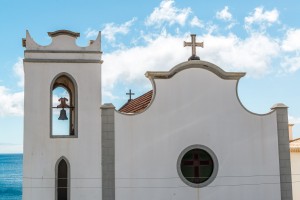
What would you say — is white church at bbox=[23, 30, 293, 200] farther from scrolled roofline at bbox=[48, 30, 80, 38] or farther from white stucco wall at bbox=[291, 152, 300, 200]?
Answer: white stucco wall at bbox=[291, 152, 300, 200]

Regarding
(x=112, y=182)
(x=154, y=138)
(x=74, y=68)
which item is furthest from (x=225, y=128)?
(x=74, y=68)

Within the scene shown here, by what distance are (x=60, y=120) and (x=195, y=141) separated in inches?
147

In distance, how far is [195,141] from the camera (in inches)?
623

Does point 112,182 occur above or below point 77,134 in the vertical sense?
below

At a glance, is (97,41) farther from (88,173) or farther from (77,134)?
(88,173)

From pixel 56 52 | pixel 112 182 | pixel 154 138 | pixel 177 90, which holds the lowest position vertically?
pixel 112 182

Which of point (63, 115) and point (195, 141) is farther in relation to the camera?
point (63, 115)

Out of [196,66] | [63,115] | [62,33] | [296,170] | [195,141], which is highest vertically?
[62,33]

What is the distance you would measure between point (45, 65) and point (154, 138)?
3.49 meters

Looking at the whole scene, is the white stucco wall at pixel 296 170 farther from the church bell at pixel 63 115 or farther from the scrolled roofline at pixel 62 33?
the scrolled roofline at pixel 62 33

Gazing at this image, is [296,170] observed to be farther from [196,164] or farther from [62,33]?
[62,33]

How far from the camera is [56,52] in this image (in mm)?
15648

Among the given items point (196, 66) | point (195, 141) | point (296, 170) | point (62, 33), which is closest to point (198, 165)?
point (195, 141)

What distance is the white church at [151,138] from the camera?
15.2 meters
